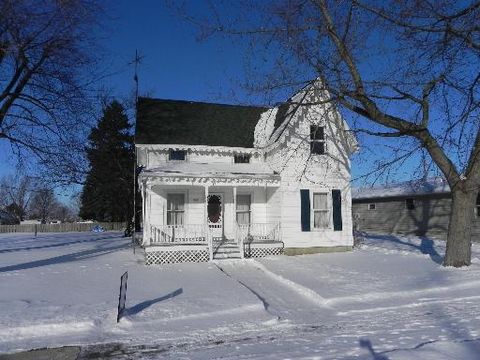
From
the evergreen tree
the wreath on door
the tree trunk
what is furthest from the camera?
the evergreen tree

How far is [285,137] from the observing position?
58.7 feet

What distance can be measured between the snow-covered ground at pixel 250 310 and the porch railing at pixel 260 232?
275 centimetres

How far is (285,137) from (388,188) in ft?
53.1

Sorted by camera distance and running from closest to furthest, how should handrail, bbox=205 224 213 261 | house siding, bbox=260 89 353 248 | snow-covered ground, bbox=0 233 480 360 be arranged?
snow-covered ground, bbox=0 233 480 360 < handrail, bbox=205 224 213 261 < house siding, bbox=260 89 353 248

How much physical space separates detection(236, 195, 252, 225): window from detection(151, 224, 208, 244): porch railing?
1.79 meters

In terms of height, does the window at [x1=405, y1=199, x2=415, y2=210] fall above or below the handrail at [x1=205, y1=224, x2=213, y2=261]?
above

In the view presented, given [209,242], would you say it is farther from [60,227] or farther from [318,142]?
[60,227]

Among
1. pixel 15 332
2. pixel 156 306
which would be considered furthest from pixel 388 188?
pixel 15 332

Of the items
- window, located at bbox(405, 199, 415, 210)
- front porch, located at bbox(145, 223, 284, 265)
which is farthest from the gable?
window, located at bbox(405, 199, 415, 210)

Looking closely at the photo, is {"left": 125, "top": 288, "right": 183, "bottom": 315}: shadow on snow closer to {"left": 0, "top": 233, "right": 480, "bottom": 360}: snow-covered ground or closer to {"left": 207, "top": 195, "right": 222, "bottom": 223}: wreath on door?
{"left": 0, "top": 233, "right": 480, "bottom": 360}: snow-covered ground

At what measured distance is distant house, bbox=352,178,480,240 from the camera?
2544 cm

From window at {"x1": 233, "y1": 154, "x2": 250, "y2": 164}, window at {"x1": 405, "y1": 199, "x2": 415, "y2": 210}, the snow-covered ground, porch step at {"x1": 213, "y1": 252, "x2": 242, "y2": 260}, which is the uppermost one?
window at {"x1": 233, "y1": 154, "x2": 250, "y2": 164}

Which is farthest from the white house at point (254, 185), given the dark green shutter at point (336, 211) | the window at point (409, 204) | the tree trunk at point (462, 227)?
the window at point (409, 204)

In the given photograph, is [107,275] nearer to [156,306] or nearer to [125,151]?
[156,306]
